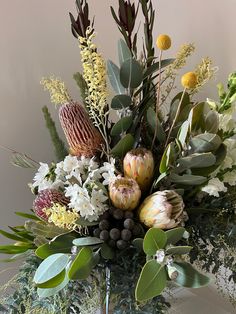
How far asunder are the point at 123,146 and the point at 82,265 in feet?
0.71

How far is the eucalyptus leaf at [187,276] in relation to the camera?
0.72 meters

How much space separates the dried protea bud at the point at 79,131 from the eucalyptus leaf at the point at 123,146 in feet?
0.14

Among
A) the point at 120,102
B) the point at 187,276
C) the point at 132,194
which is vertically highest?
the point at 120,102

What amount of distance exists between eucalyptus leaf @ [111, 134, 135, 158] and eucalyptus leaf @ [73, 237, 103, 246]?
0.52 ft

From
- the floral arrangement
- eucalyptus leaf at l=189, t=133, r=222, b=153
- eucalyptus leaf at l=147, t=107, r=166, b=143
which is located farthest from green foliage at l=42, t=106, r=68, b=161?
eucalyptus leaf at l=189, t=133, r=222, b=153

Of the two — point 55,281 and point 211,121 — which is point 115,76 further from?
point 55,281

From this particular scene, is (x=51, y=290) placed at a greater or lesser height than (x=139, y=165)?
lesser

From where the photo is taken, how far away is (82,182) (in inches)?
32.7

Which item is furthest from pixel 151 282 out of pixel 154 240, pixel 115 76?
pixel 115 76

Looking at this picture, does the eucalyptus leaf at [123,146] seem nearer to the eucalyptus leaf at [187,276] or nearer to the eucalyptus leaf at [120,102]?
the eucalyptus leaf at [120,102]

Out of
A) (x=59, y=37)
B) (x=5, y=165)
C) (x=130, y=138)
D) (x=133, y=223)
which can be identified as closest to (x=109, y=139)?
(x=130, y=138)

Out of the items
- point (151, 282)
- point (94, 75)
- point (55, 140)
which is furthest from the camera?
point (55, 140)

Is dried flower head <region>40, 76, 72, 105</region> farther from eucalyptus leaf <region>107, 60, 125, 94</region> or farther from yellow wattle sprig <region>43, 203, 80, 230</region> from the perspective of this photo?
yellow wattle sprig <region>43, 203, 80, 230</region>

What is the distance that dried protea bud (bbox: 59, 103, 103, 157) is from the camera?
0.86m
